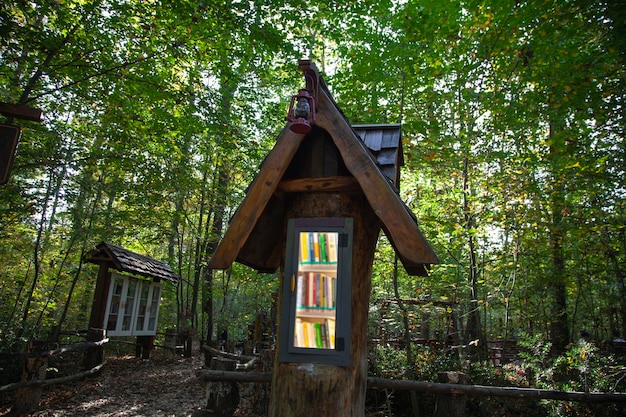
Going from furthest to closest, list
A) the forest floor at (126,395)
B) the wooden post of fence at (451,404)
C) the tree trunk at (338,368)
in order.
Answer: the forest floor at (126,395) < the wooden post of fence at (451,404) < the tree trunk at (338,368)

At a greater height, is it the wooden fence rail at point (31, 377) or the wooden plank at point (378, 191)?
the wooden plank at point (378, 191)

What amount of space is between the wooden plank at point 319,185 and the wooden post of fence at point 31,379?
5.68 meters

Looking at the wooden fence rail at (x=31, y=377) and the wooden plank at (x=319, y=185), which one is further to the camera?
the wooden fence rail at (x=31, y=377)

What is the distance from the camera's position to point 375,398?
6.82m

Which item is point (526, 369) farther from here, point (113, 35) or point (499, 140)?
point (113, 35)

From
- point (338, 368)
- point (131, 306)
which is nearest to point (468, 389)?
point (338, 368)

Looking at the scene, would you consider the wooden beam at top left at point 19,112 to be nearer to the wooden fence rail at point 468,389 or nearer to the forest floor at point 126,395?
the wooden fence rail at point 468,389

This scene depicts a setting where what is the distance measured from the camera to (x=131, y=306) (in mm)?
10461

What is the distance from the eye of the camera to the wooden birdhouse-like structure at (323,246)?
2791mm

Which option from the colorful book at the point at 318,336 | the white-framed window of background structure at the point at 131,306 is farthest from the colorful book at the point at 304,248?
Result: the white-framed window of background structure at the point at 131,306

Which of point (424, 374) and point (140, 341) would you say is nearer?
point (424, 374)

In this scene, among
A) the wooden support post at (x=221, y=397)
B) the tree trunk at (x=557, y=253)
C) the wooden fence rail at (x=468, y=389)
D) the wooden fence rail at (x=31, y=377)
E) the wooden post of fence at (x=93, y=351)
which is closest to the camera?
the wooden fence rail at (x=468, y=389)

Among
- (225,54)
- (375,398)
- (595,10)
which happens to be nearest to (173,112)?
(225,54)

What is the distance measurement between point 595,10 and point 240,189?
12417mm
